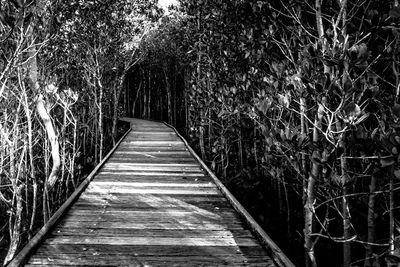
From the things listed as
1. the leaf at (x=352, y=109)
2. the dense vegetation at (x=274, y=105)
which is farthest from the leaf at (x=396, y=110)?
the leaf at (x=352, y=109)

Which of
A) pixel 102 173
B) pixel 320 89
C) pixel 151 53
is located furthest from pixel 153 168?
pixel 151 53

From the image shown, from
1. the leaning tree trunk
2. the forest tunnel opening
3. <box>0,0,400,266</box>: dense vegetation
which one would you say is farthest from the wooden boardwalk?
the forest tunnel opening

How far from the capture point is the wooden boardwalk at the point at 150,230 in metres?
3.38

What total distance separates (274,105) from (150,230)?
6.72ft

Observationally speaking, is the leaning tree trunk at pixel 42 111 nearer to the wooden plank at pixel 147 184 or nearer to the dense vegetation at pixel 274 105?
the dense vegetation at pixel 274 105

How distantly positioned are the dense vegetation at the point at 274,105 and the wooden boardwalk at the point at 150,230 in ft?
2.55

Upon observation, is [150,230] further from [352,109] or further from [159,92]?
[159,92]

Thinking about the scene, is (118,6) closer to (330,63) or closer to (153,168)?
(153,168)

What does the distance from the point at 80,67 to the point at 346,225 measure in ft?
40.0

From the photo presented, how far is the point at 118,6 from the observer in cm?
1307

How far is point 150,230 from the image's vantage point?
13.7 feet

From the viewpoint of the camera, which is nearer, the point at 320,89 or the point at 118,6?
the point at 320,89

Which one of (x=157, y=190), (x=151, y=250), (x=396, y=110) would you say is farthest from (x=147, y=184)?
(x=396, y=110)

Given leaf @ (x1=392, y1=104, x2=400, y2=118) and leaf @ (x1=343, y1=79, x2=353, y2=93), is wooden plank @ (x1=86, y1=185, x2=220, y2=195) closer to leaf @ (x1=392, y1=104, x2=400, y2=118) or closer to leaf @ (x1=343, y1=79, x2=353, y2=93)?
leaf @ (x1=343, y1=79, x2=353, y2=93)
